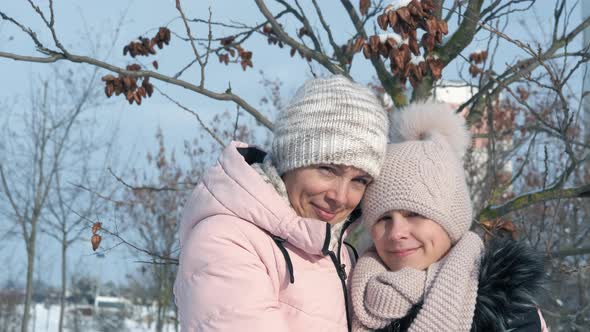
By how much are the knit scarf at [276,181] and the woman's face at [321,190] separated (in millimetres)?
34

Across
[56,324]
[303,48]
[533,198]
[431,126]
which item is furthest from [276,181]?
[56,324]

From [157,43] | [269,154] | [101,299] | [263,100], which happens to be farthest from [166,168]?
[101,299]

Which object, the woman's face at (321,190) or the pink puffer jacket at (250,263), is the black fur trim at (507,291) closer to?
the pink puffer jacket at (250,263)

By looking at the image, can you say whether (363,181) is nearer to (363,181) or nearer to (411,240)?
(363,181)

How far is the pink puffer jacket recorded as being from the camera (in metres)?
2.01

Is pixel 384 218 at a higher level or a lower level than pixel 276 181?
lower

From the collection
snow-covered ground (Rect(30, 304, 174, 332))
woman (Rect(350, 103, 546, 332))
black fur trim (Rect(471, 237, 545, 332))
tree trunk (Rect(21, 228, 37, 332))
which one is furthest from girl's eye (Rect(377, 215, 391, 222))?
snow-covered ground (Rect(30, 304, 174, 332))

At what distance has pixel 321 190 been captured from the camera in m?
2.36

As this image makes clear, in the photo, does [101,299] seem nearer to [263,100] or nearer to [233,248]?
[263,100]

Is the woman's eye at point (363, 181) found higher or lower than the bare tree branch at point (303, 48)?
lower

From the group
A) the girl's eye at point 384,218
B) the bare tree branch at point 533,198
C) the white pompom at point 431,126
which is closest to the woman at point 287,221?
the girl's eye at point 384,218

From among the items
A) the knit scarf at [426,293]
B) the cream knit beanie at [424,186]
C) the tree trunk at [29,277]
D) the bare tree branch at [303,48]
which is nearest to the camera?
the knit scarf at [426,293]

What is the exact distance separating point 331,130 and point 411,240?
0.50m

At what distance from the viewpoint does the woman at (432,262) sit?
2.30 metres
